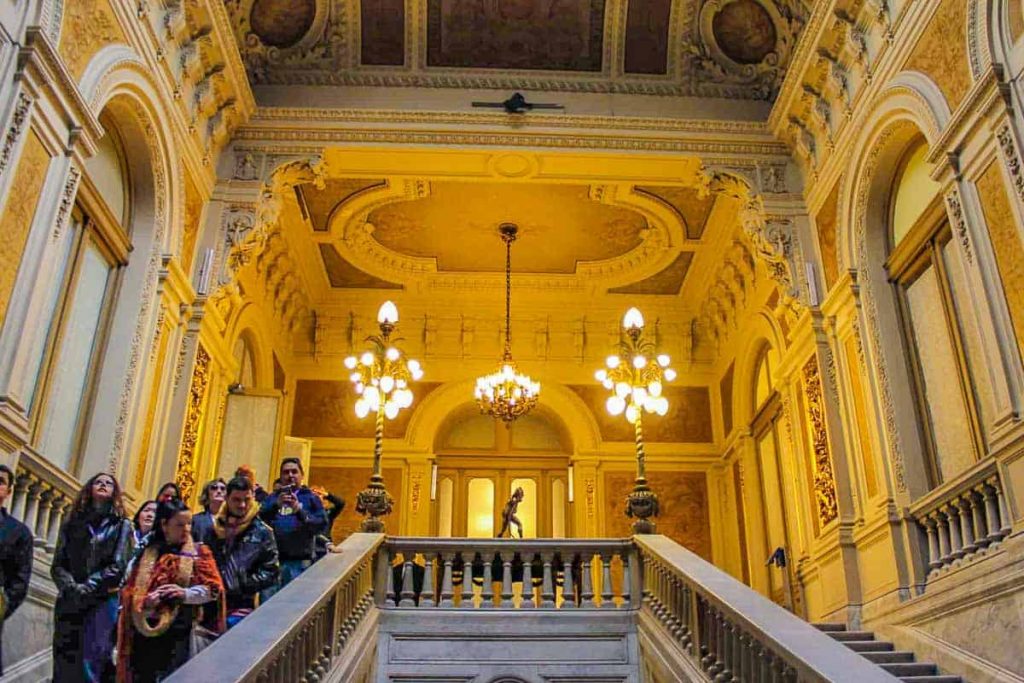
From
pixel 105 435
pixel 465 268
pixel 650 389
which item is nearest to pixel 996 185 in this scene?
pixel 650 389

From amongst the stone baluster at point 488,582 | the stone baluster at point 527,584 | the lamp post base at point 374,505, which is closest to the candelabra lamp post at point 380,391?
the lamp post base at point 374,505

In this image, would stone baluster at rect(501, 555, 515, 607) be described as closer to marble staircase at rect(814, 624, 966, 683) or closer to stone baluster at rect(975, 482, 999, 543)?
marble staircase at rect(814, 624, 966, 683)

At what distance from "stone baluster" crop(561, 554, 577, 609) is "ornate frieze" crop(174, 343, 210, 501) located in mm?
3743

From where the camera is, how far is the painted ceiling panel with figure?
451 inches

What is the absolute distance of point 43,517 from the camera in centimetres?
598

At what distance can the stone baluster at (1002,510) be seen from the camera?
5.67 meters

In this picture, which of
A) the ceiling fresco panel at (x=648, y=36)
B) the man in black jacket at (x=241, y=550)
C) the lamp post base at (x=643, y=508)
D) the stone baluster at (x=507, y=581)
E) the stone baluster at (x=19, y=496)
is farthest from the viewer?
the ceiling fresco panel at (x=648, y=36)

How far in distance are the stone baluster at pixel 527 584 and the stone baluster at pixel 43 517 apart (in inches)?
125

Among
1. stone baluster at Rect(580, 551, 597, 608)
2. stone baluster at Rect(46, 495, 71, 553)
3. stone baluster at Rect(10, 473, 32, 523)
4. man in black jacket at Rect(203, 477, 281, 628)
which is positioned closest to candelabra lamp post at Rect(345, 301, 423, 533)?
stone baluster at Rect(580, 551, 597, 608)

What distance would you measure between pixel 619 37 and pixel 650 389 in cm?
410

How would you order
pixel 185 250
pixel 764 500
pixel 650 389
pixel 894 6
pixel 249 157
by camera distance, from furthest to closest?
pixel 764 500 → pixel 249 157 → pixel 185 250 → pixel 650 389 → pixel 894 6

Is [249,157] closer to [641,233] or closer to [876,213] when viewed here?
[641,233]

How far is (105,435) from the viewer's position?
728 cm

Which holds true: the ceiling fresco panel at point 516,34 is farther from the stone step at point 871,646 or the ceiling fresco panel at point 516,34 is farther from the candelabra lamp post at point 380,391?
the stone step at point 871,646
